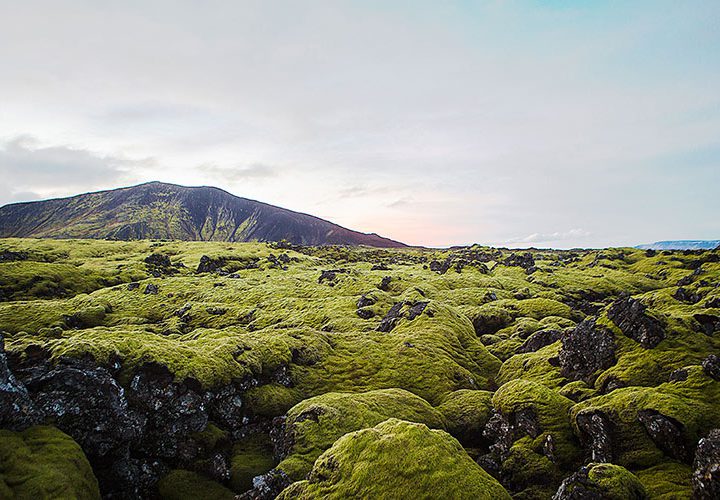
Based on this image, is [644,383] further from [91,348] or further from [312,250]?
[312,250]

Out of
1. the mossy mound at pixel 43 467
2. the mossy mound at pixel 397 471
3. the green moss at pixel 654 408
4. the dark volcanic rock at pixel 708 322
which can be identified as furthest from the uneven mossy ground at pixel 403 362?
the mossy mound at pixel 43 467

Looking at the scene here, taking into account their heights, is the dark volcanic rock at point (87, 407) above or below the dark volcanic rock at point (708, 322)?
below

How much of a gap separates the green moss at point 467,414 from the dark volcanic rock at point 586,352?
24.0 feet

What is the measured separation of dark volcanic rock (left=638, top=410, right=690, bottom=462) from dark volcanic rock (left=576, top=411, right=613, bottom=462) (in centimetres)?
184

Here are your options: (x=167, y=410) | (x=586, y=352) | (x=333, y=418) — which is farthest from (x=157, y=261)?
(x=586, y=352)

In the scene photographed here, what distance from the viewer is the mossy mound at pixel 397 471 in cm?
1479

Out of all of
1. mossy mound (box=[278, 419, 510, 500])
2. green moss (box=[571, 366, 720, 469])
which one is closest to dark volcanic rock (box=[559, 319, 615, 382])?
green moss (box=[571, 366, 720, 469])

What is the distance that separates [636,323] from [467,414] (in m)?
15.7

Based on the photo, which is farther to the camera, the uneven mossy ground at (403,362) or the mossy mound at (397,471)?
the uneven mossy ground at (403,362)

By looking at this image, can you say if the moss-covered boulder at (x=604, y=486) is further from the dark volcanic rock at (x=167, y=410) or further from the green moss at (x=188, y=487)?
the dark volcanic rock at (x=167, y=410)

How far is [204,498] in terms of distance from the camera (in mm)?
19422

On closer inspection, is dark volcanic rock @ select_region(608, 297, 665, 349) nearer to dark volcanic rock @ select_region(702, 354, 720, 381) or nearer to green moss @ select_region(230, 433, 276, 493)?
dark volcanic rock @ select_region(702, 354, 720, 381)

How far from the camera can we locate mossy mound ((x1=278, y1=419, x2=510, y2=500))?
1479cm

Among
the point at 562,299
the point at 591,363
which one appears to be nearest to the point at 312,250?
the point at 562,299
